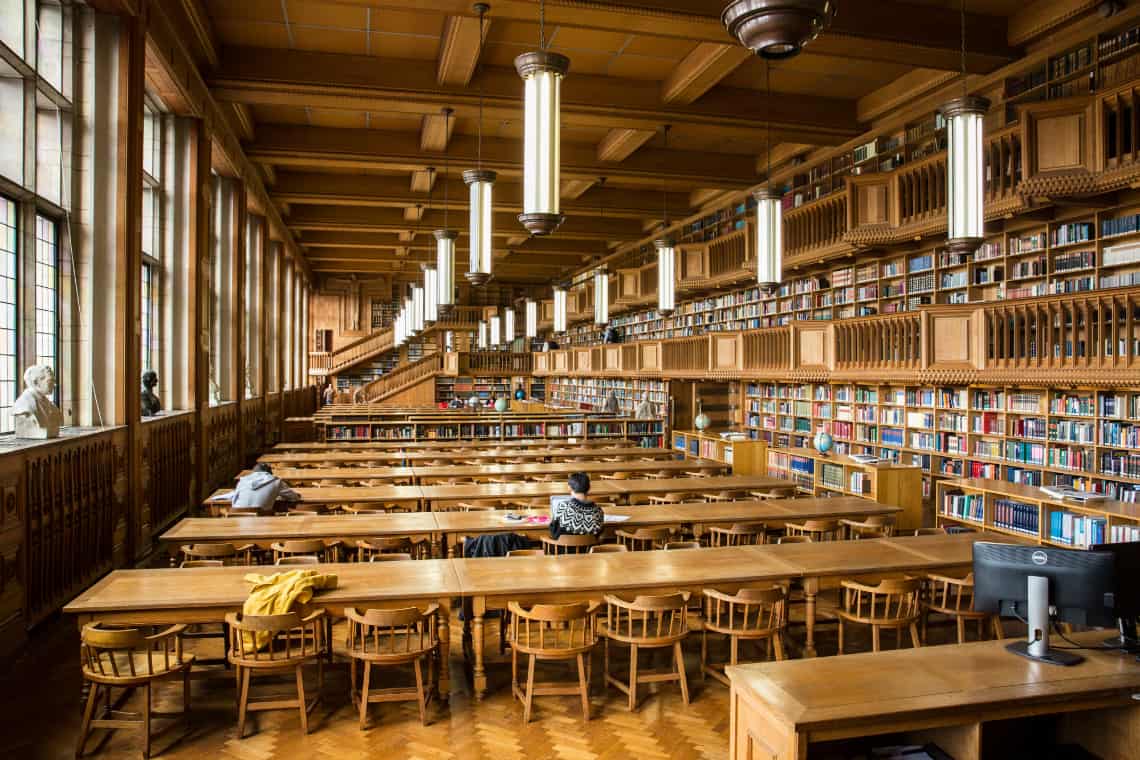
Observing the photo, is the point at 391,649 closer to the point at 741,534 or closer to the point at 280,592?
the point at 280,592

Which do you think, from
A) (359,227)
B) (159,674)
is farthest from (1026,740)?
(359,227)

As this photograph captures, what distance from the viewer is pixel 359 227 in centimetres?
1712

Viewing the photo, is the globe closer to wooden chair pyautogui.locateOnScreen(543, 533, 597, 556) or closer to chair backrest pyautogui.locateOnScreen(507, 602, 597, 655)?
wooden chair pyautogui.locateOnScreen(543, 533, 597, 556)

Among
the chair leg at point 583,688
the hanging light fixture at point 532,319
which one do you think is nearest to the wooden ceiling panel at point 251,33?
the chair leg at point 583,688

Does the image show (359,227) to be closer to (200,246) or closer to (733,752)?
(200,246)

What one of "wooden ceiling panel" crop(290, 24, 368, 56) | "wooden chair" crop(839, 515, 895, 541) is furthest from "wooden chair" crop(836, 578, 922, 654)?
"wooden ceiling panel" crop(290, 24, 368, 56)

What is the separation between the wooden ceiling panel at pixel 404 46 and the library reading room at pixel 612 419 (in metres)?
0.06

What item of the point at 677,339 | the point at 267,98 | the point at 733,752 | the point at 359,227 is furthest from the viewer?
the point at 359,227

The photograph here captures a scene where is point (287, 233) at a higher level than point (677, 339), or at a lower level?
higher

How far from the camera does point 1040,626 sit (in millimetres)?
2787

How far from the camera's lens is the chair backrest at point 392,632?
347 centimetres

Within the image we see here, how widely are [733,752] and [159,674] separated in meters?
2.49

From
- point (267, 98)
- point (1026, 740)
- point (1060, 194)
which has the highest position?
point (267, 98)

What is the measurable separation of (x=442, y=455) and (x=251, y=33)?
5.50 meters
